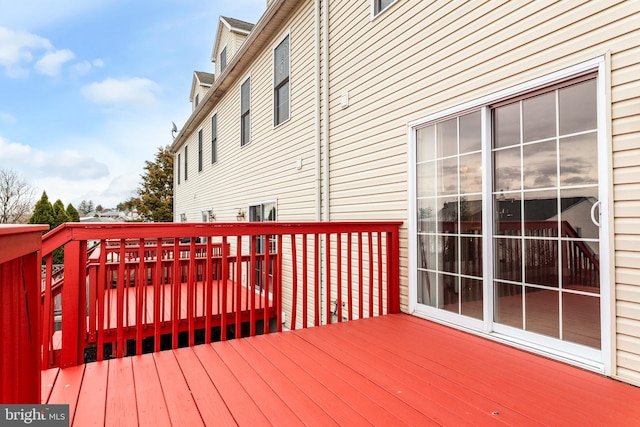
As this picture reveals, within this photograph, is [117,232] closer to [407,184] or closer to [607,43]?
[407,184]

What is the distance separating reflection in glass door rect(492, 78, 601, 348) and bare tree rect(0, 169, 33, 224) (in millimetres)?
22136

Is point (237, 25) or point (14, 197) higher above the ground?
point (237, 25)

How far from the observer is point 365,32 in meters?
4.28

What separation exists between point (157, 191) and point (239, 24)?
53.8 ft

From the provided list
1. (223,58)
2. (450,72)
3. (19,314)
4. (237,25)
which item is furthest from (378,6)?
(223,58)

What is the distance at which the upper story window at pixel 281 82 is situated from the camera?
247 inches

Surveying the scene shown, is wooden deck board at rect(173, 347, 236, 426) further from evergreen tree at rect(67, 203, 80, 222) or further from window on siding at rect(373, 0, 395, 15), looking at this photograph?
evergreen tree at rect(67, 203, 80, 222)

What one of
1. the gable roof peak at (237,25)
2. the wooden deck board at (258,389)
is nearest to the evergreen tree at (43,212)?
the gable roof peak at (237,25)

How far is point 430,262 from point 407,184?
0.82 metres

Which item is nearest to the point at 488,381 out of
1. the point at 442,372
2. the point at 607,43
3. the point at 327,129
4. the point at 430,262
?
the point at 442,372

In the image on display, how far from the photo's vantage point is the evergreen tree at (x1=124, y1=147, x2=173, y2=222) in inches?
906

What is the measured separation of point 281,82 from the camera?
640 cm

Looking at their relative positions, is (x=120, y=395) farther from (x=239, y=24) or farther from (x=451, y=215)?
(x=239, y=24)

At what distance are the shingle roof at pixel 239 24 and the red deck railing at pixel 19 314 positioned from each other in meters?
9.99
